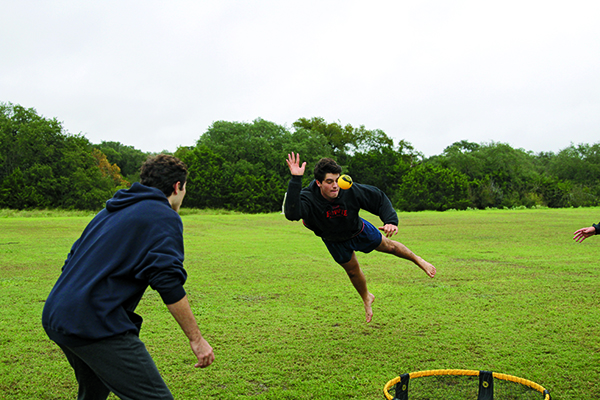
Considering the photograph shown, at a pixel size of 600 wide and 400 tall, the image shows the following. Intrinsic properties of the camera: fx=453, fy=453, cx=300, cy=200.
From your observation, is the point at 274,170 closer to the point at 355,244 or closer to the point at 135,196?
the point at 355,244

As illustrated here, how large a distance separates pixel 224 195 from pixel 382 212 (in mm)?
52995

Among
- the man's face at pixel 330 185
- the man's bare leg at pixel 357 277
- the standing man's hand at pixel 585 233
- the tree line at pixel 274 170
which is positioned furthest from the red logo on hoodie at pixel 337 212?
the tree line at pixel 274 170

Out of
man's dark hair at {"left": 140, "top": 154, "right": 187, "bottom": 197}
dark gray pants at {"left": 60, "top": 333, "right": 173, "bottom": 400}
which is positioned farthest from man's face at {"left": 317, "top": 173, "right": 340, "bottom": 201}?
dark gray pants at {"left": 60, "top": 333, "right": 173, "bottom": 400}

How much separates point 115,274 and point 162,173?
2.22ft

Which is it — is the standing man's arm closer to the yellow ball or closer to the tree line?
the yellow ball

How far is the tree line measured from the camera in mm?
51344

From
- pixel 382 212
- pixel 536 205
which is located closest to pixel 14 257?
pixel 382 212

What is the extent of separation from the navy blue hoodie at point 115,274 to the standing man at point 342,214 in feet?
9.56

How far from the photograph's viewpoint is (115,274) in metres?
2.46

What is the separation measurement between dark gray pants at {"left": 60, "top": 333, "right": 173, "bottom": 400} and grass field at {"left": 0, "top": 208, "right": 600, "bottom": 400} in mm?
1653

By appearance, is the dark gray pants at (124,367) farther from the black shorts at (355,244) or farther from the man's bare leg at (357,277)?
the man's bare leg at (357,277)

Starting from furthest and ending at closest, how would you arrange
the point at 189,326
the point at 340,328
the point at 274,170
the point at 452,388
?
the point at 274,170 → the point at 340,328 → the point at 452,388 → the point at 189,326

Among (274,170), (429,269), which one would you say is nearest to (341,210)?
(429,269)

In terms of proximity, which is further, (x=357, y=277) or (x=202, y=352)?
(x=357, y=277)
